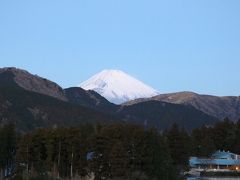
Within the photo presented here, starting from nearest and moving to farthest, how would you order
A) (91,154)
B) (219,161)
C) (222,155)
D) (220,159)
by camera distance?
(91,154)
(220,159)
(222,155)
(219,161)

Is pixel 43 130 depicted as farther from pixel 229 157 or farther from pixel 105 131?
pixel 229 157

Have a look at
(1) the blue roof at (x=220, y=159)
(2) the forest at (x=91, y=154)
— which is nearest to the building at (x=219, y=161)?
(1) the blue roof at (x=220, y=159)

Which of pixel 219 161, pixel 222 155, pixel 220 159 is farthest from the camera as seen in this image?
pixel 219 161

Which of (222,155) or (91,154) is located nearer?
(91,154)

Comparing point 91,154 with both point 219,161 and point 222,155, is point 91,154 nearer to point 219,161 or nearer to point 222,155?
point 222,155

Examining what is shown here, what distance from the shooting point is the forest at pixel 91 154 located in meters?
62.7

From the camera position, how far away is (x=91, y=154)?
68750 millimetres

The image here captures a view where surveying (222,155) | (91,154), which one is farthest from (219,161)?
(91,154)

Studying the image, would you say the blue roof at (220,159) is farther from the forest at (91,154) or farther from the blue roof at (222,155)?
the forest at (91,154)

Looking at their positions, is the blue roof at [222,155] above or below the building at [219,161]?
above

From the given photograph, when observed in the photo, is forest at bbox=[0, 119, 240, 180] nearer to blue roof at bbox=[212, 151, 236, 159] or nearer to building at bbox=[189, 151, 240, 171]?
building at bbox=[189, 151, 240, 171]

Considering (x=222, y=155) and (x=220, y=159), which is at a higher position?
(x=222, y=155)

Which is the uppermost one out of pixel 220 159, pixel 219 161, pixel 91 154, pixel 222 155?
pixel 222 155

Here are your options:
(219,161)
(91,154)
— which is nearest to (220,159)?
(219,161)
